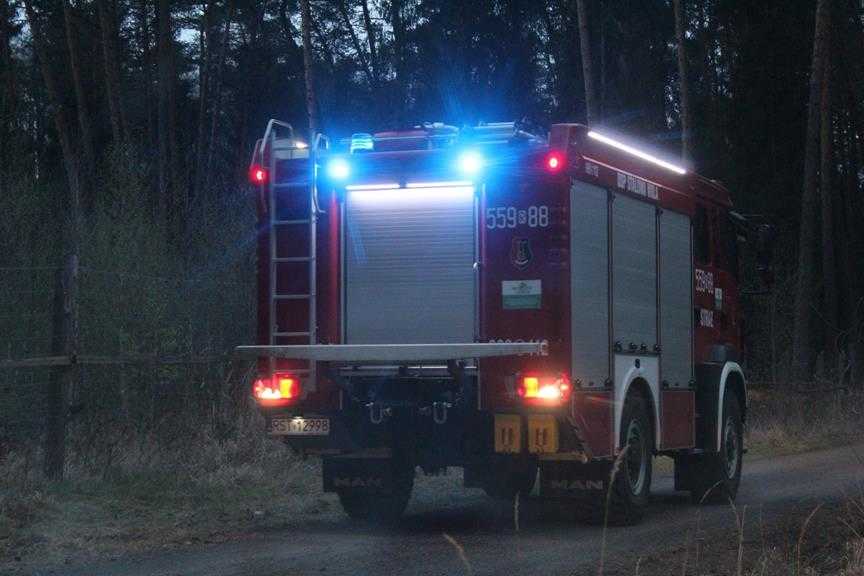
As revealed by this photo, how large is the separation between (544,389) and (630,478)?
70.4 inches

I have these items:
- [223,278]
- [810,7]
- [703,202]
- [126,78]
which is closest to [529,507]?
[703,202]

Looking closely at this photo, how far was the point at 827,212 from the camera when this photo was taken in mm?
32000

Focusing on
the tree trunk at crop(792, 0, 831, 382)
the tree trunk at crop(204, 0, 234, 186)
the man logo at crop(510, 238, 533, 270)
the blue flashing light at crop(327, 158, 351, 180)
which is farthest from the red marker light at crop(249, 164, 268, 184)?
the tree trunk at crop(204, 0, 234, 186)

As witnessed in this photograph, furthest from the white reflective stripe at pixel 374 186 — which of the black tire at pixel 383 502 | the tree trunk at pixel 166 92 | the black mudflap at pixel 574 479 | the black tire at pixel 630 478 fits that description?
the tree trunk at pixel 166 92

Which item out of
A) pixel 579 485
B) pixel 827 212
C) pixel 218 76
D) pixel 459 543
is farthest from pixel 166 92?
pixel 459 543

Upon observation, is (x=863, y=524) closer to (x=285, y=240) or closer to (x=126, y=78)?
(x=285, y=240)

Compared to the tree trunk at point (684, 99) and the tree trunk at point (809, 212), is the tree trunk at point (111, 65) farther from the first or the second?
the tree trunk at point (809, 212)

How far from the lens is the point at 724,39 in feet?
124

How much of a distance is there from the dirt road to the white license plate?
790 mm

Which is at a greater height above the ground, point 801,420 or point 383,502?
point 801,420

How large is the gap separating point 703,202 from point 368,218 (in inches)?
162

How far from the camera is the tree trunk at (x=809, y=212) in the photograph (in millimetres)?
27156

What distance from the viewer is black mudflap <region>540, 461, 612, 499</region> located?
11562 mm

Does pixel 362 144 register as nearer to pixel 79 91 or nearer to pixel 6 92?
pixel 6 92
